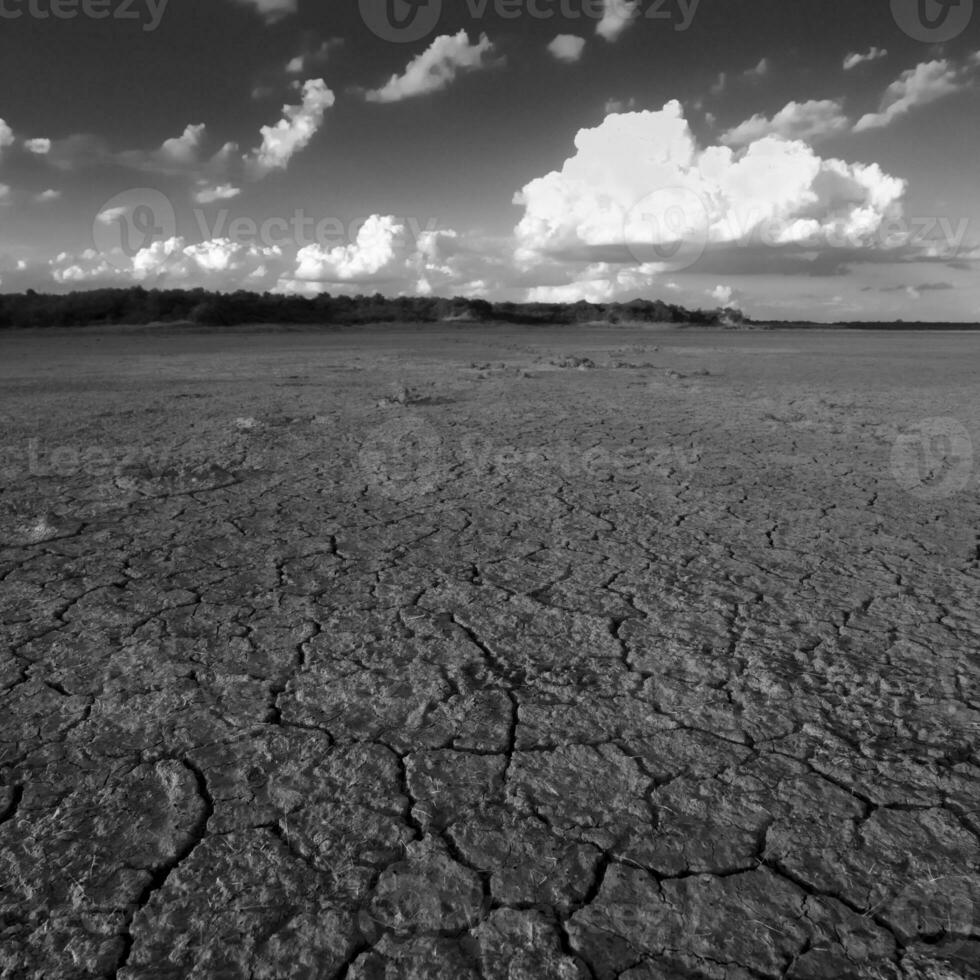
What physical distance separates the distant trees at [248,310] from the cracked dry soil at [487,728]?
106 ft

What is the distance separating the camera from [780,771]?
1.70m

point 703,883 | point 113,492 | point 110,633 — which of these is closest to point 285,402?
point 113,492

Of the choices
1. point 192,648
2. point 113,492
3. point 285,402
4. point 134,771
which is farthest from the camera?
point 285,402

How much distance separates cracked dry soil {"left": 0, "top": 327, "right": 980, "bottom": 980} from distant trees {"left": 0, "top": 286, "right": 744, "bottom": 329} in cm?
3235

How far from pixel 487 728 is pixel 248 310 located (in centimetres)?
3924

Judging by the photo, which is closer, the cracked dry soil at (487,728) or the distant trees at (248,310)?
the cracked dry soil at (487,728)

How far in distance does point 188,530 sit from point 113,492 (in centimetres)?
101

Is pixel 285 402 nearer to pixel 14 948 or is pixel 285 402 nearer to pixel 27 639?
pixel 27 639

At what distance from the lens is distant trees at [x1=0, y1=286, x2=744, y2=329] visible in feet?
104

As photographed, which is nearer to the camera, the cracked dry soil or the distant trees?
the cracked dry soil

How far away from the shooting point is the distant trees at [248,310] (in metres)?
31.7

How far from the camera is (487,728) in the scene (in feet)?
6.17

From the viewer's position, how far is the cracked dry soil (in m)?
1.27

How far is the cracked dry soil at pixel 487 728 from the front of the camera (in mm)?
1272
